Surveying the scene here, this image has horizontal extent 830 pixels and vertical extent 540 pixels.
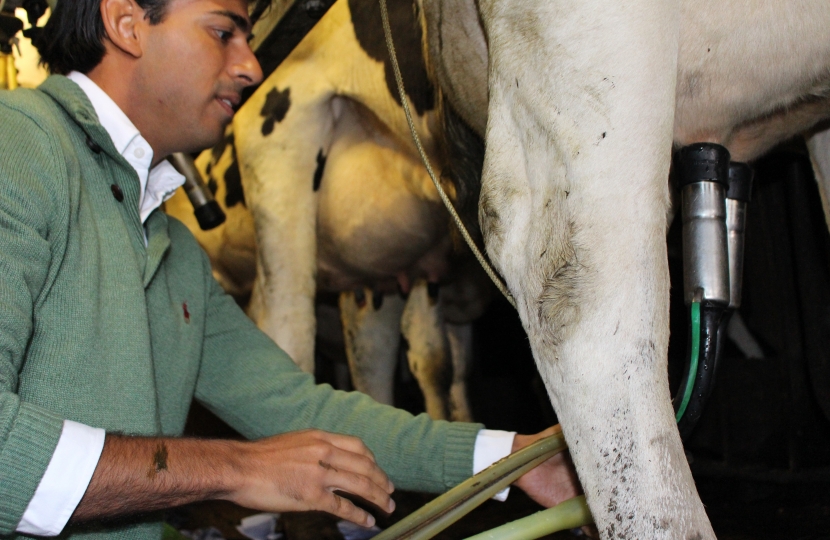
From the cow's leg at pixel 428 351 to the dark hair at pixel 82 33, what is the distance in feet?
5.95

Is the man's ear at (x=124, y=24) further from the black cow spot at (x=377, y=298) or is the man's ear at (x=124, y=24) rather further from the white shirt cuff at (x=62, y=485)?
the black cow spot at (x=377, y=298)

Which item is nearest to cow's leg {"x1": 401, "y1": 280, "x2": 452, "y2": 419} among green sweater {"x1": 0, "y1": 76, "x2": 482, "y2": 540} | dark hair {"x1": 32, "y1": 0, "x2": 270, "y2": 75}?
green sweater {"x1": 0, "y1": 76, "x2": 482, "y2": 540}

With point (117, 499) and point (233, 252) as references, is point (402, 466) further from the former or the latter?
point (233, 252)

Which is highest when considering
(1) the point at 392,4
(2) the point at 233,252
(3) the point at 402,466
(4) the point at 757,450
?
(1) the point at 392,4

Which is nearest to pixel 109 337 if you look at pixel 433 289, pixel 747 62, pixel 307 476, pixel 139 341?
pixel 139 341

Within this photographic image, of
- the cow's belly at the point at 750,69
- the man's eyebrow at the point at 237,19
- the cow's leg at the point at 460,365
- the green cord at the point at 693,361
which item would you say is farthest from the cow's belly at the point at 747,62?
the cow's leg at the point at 460,365

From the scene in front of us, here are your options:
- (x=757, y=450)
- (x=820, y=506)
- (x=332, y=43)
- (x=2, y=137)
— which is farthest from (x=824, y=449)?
(x=2, y=137)

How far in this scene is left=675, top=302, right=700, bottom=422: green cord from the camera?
867 mm

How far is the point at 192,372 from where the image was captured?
1.16 metres

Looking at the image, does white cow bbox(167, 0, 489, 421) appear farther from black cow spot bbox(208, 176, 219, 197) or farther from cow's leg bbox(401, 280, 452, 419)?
Answer: cow's leg bbox(401, 280, 452, 419)

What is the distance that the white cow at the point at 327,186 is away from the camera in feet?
6.59

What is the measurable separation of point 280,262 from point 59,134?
3.59 feet

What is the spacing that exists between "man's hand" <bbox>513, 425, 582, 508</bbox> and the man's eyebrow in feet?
2.54

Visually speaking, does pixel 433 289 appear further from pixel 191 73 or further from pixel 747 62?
pixel 747 62
